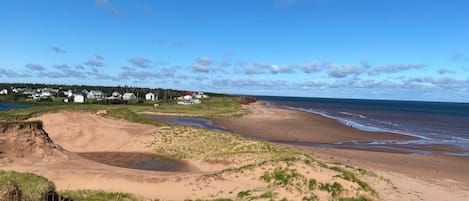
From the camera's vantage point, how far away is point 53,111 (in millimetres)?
40219

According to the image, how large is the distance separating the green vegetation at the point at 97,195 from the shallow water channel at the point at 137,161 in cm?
1031

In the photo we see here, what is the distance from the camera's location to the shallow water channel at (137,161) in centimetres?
2862

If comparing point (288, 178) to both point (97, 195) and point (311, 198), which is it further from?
point (97, 195)

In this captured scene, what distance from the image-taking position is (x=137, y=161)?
30.6 metres

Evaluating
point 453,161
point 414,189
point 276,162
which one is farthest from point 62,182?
point 453,161

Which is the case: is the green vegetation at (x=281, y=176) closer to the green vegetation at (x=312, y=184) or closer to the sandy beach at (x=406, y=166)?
the green vegetation at (x=312, y=184)

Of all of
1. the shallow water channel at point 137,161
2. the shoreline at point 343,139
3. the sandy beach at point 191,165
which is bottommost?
the shallow water channel at point 137,161

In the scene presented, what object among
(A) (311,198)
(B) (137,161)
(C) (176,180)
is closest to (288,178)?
(A) (311,198)

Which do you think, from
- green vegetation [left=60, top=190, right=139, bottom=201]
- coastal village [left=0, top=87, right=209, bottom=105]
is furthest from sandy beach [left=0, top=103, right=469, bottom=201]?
coastal village [left=0, top=87, right=209, bottom=105]

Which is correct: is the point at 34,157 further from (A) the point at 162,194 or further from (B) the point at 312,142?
(B) the point at 312,142

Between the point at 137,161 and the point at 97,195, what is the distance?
13.8 metres

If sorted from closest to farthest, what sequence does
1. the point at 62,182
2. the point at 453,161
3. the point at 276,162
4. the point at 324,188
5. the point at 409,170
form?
the point at 324,188
the point at 62,182
the point at 276,162
the point at 409,170
the point at 453,161

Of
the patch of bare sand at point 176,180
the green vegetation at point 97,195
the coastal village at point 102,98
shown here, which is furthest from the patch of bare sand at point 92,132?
the coastal village at point 102,98

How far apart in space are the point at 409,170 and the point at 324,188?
13512 mm
